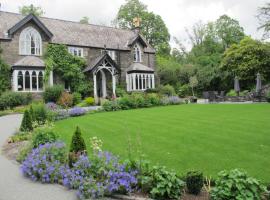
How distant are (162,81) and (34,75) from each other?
2229cm

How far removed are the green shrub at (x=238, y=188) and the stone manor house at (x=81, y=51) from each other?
80.1 feet

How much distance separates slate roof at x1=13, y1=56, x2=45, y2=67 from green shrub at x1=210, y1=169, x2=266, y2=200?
80.5 feet

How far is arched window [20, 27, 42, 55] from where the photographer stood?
90.4 feet

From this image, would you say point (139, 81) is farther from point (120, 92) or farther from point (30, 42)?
point (30, 42)

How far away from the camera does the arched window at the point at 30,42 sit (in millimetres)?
27547

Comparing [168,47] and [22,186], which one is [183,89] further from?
[22,186]

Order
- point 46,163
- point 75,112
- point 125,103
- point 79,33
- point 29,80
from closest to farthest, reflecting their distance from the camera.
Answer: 1. point 46,163
2. point 75,112
3. point 125,103
4. point 29,80
5. point 79,33

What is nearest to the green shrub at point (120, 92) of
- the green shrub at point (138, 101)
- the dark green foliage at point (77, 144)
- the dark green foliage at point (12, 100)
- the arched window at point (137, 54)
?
the arched window at point (137, 54)

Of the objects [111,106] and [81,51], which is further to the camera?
[81,51]

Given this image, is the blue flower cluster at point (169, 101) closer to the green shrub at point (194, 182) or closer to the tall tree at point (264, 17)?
the tall tree at point (264, 17)

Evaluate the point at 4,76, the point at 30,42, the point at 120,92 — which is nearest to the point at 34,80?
the point at 4,76

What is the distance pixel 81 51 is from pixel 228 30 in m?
31.9

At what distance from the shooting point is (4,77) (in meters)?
26.0

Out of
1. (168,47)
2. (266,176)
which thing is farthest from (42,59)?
(168,47)
